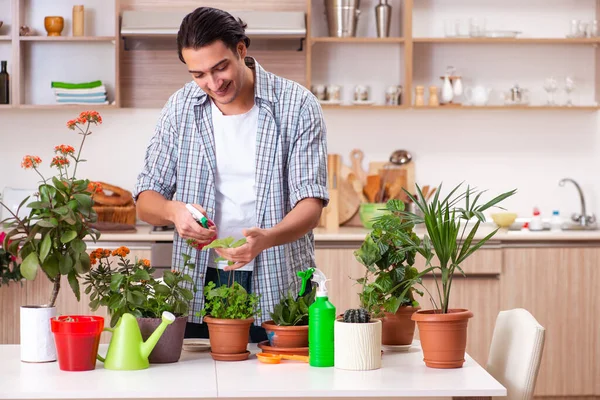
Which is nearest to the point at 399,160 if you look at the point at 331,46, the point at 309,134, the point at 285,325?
the point at 331,46

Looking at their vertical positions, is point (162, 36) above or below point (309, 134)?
above

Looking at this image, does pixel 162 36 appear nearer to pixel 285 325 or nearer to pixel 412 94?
pixel 412 94

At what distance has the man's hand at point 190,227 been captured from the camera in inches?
85.4

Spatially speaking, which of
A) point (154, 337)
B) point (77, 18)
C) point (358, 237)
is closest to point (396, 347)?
point (154, 337)

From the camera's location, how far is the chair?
6.70 feet

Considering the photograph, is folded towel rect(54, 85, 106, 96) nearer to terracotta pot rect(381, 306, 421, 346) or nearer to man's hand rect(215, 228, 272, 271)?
man's hand rect(215, 228, 272, 271)

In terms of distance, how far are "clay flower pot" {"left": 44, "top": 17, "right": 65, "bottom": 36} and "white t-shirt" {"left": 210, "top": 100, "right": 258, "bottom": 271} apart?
260 cm

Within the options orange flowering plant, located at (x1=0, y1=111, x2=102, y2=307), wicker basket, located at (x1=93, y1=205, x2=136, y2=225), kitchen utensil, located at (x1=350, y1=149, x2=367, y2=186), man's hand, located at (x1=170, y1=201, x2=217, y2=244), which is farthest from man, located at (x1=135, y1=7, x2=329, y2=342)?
kitchen utensil, located at (x1=350, y1=149, x2=367, y2=186)

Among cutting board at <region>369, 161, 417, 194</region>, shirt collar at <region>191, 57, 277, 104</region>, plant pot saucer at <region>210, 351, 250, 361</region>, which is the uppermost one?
shirt collar at <region>191, 57, 277, 104</region>

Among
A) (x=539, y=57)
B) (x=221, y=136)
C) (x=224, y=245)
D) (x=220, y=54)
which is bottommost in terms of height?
(x=224, y=245)

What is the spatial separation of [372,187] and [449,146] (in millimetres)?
532

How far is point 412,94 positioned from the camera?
4.99 metres

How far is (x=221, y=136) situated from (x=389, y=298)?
→ 0.69m

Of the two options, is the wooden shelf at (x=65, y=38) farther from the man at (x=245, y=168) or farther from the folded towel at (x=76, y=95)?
the man at (x=245, y=168)
